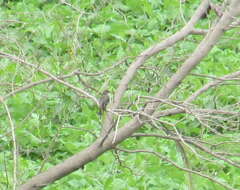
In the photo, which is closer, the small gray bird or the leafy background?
the small gray bird

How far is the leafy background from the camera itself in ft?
12.0

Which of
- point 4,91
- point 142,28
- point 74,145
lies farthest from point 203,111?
point 142,28

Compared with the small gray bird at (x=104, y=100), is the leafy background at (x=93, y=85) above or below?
below

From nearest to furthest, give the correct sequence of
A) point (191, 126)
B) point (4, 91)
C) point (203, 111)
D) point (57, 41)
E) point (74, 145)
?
point (203, 111) < point (4, 91) < point (74, 145) < point (191, 126) < point (57, 41)

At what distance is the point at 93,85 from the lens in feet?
13.4

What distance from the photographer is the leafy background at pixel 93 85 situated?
12.0 feet

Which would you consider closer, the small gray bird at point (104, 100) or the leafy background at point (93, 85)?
the small gray bird at point (104, 100)

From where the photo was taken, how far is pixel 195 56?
9.90 feet

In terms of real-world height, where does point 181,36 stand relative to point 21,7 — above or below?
above

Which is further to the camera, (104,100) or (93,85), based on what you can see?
(93,85)

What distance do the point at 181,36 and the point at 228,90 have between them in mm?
2796

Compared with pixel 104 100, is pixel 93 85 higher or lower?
lower

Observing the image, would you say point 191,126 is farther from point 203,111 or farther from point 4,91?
point 203,111

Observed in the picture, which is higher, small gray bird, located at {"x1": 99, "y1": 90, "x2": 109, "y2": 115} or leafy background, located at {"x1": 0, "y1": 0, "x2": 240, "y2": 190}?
small gray bird, located at {"x1": 99, "y1": 90, "x2": 109, "y2": 115}
